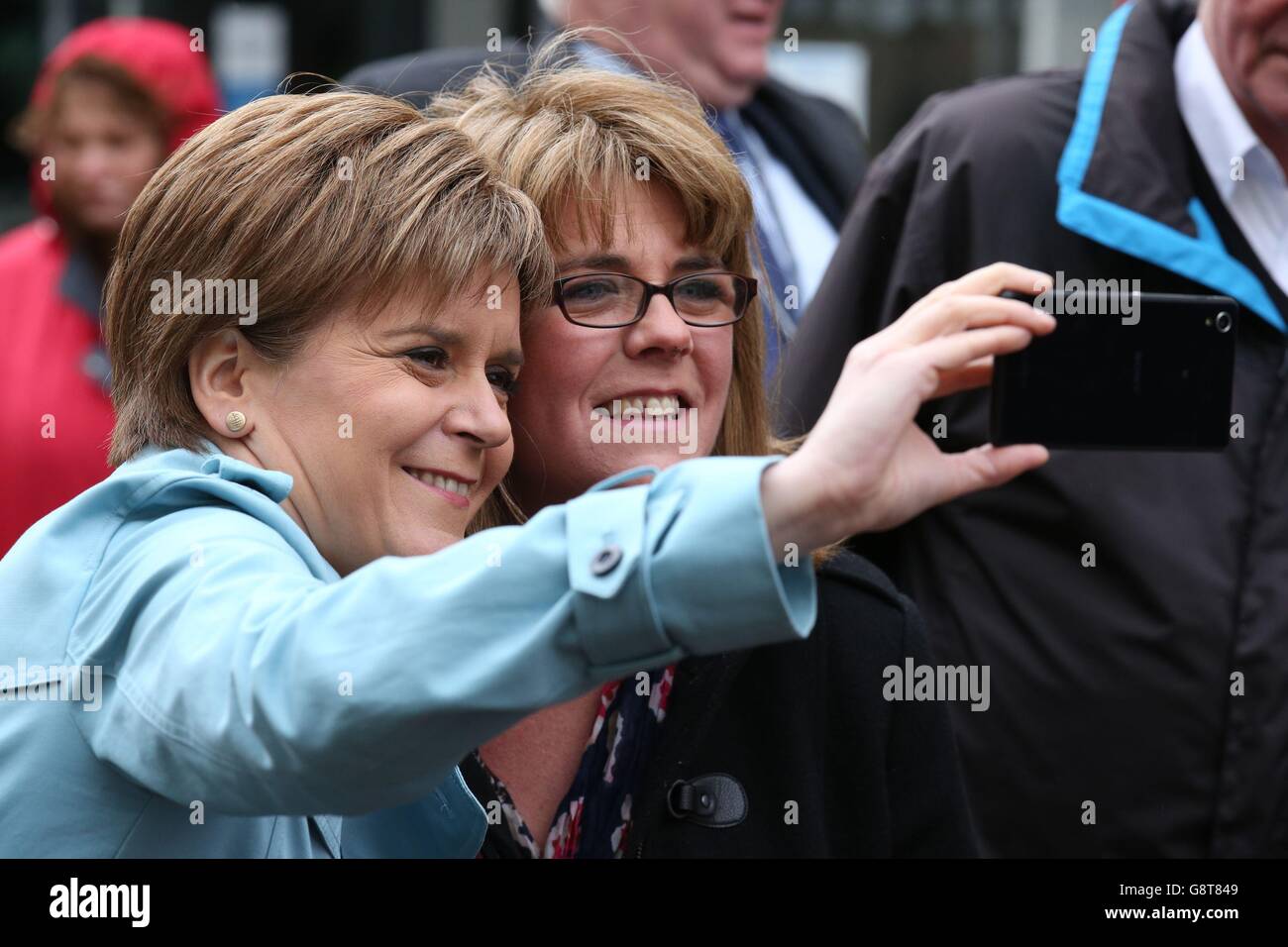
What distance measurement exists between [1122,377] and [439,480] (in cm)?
74

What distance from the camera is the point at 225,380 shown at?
1.97 m

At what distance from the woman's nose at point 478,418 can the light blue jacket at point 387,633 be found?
32 centimetres

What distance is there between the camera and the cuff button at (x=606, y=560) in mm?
1428

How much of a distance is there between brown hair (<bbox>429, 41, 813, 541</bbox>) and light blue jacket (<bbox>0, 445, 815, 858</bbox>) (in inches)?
33.1

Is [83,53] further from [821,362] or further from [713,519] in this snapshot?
[713,519]

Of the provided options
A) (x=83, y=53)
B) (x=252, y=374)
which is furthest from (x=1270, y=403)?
(x=83, y=53)

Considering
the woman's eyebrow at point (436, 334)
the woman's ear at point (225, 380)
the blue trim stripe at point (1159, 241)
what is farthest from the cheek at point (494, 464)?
the blue trim stripe at point (1159, 241)

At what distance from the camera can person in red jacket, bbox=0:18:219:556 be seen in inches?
164

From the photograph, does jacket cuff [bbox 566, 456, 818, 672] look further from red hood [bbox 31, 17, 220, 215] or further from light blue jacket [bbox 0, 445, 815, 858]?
red hood [bbox 31, 17, 220, 215]

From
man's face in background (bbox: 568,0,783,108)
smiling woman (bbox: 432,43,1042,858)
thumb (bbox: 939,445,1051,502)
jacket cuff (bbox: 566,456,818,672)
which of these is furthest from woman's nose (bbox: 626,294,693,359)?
man's face in background (bbox: 568,0,783,108)
